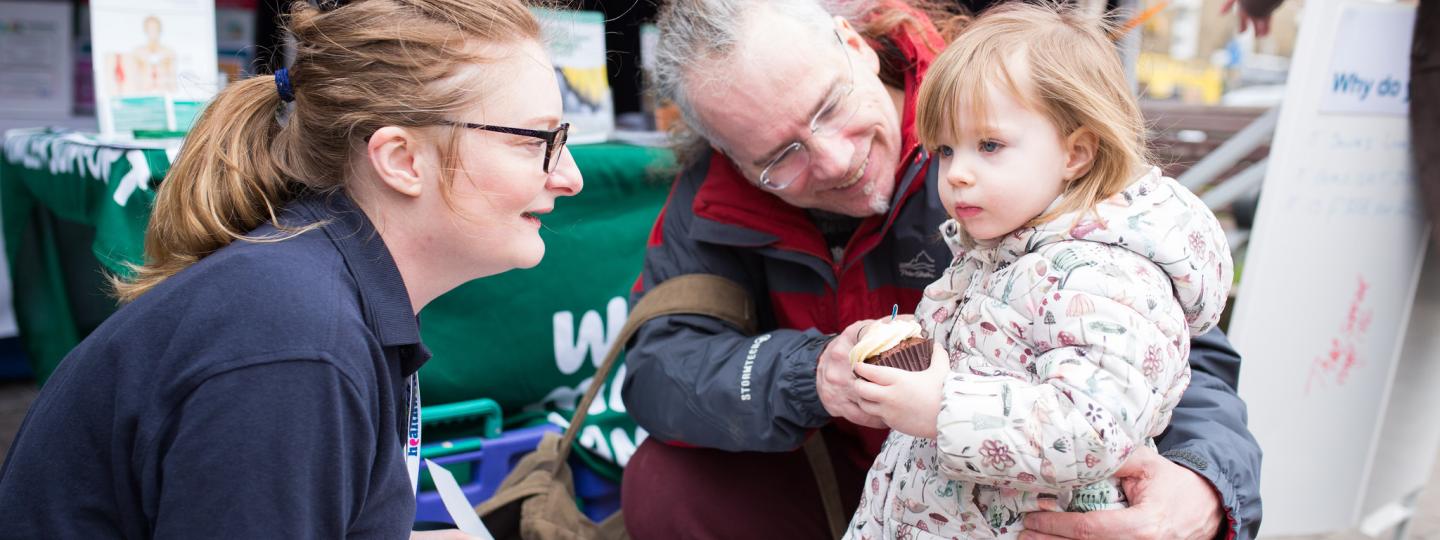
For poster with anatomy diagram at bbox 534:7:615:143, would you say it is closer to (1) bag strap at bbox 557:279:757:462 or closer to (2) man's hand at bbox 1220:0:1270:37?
(1) bag strap at bbox 557:279:757:462

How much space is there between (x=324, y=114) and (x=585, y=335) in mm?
1479

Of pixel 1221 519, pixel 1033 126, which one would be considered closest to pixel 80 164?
pixel 1033 126

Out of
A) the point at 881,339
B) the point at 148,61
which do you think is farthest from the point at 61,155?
the point at 881,339

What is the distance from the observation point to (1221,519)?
1.55 m

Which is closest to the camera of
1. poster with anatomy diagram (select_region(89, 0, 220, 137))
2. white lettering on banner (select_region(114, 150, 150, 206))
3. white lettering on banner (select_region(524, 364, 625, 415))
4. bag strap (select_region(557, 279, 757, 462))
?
bag strap (select_region(557, 279, 757, 462))

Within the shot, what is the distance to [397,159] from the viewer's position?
128 cm

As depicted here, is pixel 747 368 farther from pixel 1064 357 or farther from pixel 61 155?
pixel 61 155

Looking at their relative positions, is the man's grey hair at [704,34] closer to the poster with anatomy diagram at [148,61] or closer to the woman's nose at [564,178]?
the woman's nose at [564,178]

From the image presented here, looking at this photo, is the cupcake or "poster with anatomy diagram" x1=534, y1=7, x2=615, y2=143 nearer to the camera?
the cupcake

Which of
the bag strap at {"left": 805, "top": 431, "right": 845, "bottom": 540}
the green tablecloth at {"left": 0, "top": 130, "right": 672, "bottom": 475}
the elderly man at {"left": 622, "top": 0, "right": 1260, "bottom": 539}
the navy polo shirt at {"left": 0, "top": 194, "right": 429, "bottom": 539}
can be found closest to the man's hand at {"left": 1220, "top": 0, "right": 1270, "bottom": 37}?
the elderly man at {"left": 622, "top": 0, "right": 1260, "bottom": 539}

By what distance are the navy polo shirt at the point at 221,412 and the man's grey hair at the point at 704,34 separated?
868mm

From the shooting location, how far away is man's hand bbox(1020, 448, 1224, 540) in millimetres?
1380

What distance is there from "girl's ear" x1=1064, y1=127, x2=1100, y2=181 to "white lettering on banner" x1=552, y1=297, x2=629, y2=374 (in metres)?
1.51

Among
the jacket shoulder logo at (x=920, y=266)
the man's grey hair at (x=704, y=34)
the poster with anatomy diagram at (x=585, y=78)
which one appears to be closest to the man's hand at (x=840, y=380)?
the jacket shoulder logo at (x=920, y=266)
